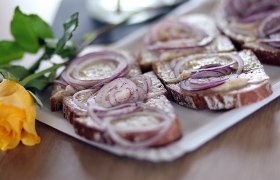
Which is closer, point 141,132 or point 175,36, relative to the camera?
point 141,132

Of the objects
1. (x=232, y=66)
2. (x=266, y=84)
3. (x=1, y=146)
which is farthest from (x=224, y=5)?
(x=1, y=146)

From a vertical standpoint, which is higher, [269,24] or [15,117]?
[269,24]

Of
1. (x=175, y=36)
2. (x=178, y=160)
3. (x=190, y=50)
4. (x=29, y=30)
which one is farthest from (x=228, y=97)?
(x=29, y=30)

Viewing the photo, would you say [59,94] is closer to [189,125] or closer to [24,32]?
[24,32]

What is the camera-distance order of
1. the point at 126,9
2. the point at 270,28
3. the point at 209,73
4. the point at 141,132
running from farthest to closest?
the point at 126,9 → the point at 270,28 → the point at 209,73 → the point at 141,132

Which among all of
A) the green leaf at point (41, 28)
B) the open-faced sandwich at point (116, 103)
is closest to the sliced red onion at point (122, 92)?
the open-faced sandwich at point (116, 103)

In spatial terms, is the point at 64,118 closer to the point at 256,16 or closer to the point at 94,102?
the point at 94,102

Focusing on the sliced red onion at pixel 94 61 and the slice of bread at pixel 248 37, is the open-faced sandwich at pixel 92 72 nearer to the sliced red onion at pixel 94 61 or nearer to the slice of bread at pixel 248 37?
the sliced red onion at pixel 94 61
